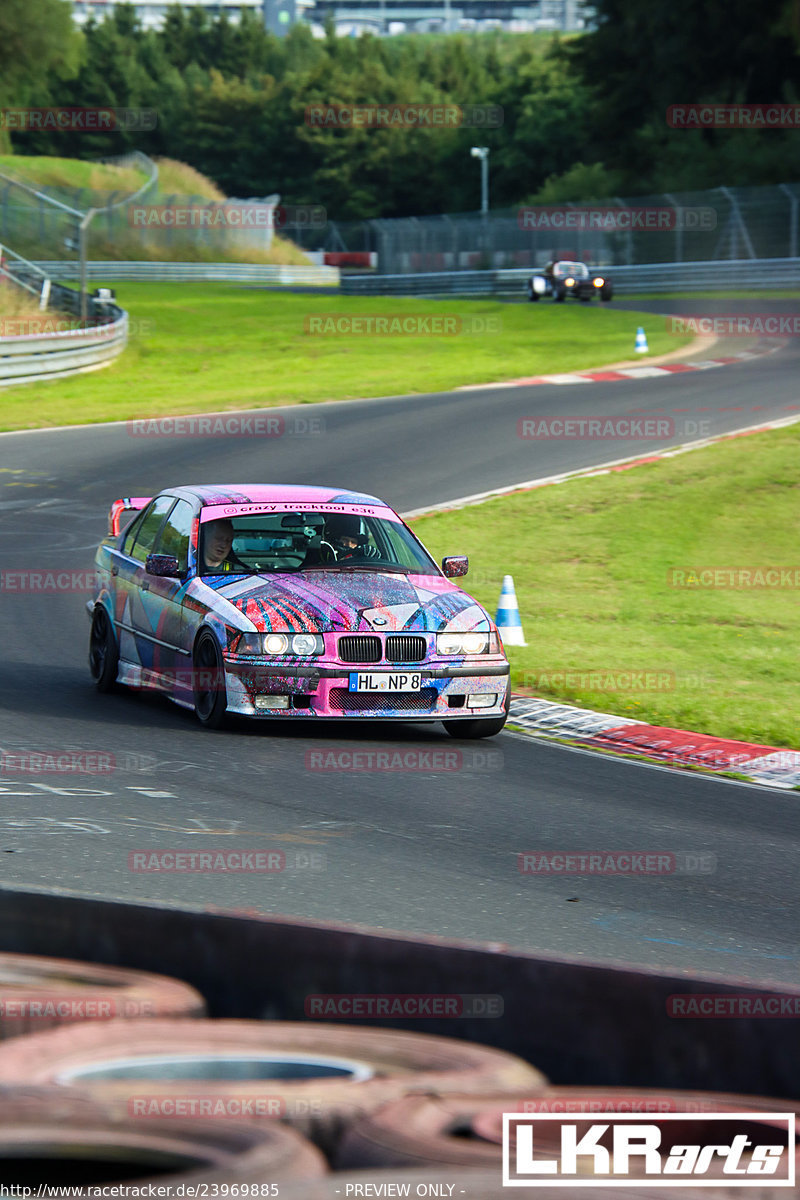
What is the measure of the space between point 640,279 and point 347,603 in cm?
4695

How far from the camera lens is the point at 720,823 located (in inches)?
346

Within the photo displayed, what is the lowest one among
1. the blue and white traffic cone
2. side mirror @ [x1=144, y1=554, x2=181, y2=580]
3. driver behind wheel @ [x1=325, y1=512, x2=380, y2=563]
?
the blue and white traffic cone

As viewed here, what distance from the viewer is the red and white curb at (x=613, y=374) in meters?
33.0

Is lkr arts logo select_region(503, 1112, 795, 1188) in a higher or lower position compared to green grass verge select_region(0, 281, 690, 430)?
higher

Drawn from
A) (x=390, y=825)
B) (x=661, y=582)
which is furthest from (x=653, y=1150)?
(x=661, y=582)

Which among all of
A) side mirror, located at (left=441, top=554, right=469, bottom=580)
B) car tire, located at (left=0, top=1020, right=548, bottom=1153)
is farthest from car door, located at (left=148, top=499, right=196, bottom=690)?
car tire, located at (left=0, top=1020, right=548, bottom=1153)

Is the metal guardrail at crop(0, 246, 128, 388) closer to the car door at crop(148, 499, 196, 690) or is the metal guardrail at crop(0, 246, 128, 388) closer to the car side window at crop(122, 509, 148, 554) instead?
the car side window at crop(122, 509, 148, 554)

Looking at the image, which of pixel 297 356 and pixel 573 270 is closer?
pixel 297 356

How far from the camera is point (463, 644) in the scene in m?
10.5

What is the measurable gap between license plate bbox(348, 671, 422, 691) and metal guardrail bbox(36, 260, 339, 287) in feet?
196

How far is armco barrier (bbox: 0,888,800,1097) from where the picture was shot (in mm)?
3717

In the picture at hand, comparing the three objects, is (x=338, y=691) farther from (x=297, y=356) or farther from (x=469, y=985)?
(x=297, y=356)

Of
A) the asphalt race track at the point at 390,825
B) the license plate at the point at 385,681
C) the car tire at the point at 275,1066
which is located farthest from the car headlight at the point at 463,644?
the car tire at the point at 275,1066

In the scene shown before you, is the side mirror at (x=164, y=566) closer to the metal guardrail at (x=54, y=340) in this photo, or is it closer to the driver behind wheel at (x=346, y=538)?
the driver behind wheel at (x=346, y=538)
